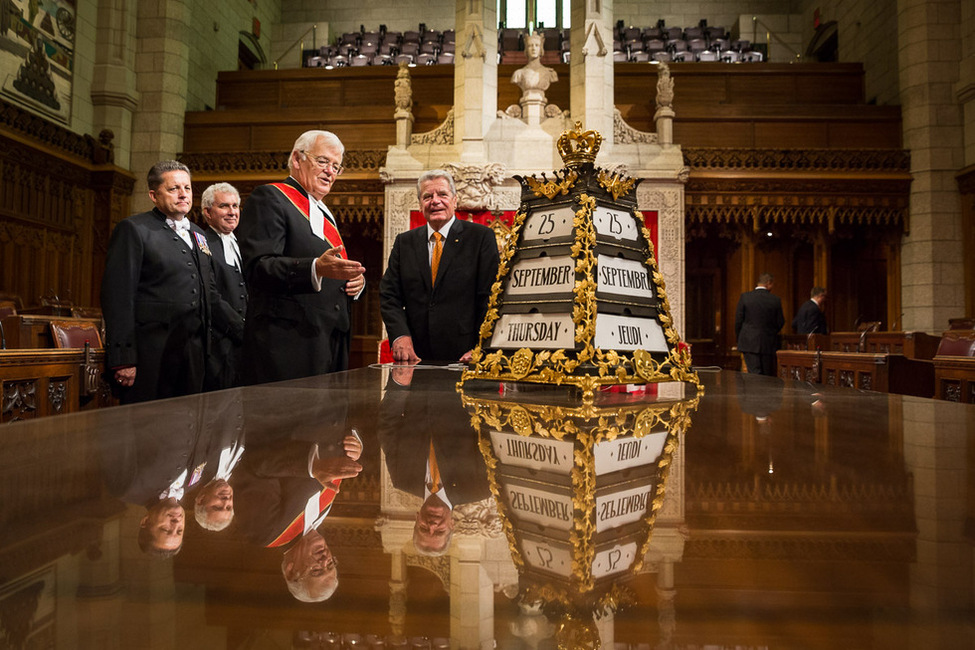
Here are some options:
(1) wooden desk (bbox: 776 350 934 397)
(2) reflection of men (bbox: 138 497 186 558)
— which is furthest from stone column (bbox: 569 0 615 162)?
(2) reflection of men (bbox: 138 497 186 558)

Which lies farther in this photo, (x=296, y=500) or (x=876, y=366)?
(x=876, y=366)

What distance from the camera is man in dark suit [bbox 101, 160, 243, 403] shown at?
2.44 metres

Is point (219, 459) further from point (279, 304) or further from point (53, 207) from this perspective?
point (53, 207)

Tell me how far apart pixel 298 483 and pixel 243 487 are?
0.14 feet

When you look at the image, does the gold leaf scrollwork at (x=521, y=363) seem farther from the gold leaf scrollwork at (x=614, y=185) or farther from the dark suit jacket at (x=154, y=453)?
the dark suit jacket at (x=154, y=453)

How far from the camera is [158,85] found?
9750 mm

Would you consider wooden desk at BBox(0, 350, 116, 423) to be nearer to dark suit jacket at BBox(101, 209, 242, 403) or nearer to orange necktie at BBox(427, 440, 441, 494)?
dark suit jacket at BBox(101, 209, 242, 403)

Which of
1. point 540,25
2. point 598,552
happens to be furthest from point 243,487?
point 540,25

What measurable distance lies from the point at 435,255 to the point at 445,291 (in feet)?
0.55

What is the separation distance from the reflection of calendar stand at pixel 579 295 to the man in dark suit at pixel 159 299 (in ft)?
5.50

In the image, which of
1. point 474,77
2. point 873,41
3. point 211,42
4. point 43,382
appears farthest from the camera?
point 211,42

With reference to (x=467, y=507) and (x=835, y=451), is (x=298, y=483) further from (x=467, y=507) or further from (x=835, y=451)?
(x=835, y=451)

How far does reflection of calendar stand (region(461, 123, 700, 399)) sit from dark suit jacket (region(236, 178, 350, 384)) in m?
0.82

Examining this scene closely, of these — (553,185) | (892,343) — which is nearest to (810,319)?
(892,343)
